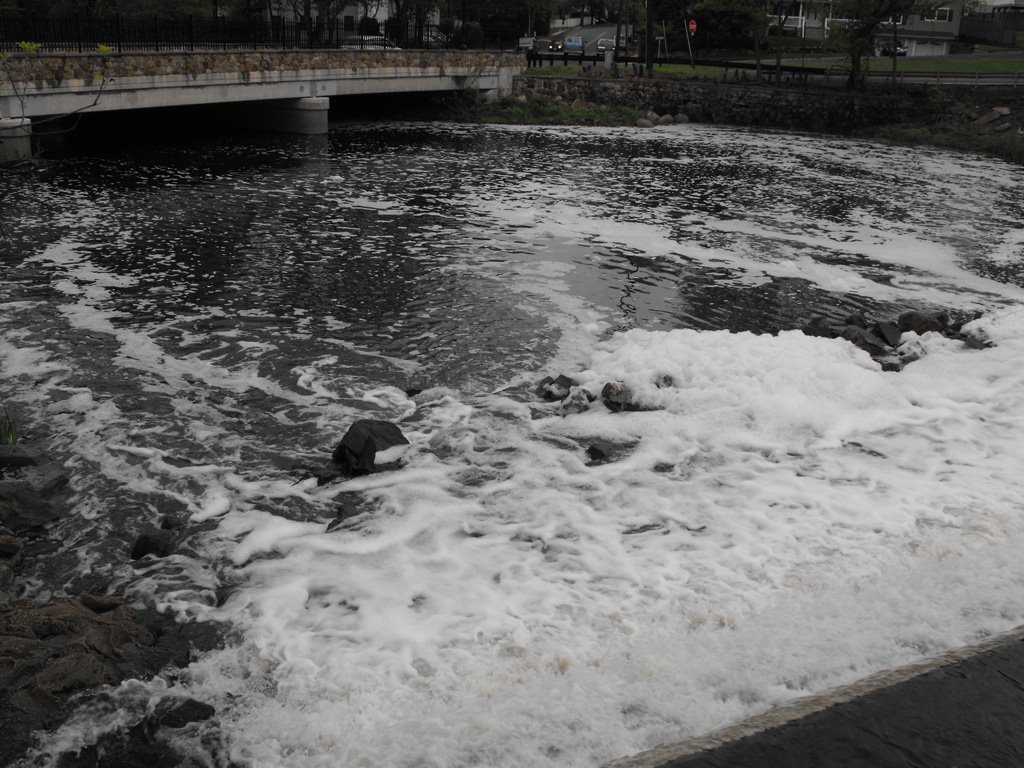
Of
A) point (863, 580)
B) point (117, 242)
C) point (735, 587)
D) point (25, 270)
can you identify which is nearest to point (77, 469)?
point (735, 587)

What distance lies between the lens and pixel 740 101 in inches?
1799

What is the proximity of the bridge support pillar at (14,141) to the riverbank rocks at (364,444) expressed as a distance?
788 inches

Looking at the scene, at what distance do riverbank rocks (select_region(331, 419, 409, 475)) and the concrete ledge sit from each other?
4.56 meters

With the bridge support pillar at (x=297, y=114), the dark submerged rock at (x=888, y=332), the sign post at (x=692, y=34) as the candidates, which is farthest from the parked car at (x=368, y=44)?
the dark submerged rock at (x=888, y=332)

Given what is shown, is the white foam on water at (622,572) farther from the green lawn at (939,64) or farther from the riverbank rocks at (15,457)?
the green lawn at (939,64)

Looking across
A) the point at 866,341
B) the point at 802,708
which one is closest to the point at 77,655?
the point at 802,708

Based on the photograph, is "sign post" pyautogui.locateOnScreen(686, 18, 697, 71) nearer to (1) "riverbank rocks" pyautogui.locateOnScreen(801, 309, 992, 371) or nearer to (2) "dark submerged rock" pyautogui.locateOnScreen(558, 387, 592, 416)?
(1) "riverbank rocks" pyautogui.locateOnScreen(801, 309, 992, 371)

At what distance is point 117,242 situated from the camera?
18.5m

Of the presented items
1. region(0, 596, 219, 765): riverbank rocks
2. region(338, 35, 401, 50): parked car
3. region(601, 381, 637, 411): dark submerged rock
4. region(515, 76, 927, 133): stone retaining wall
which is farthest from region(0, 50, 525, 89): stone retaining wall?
region(0, 596, 219, 765): riverbank rocks

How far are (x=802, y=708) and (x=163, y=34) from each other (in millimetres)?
30850

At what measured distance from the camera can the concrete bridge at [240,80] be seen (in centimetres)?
2536

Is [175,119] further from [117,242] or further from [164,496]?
[164,496]

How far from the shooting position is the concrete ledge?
214 inches

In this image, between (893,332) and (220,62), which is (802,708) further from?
(220,62)
